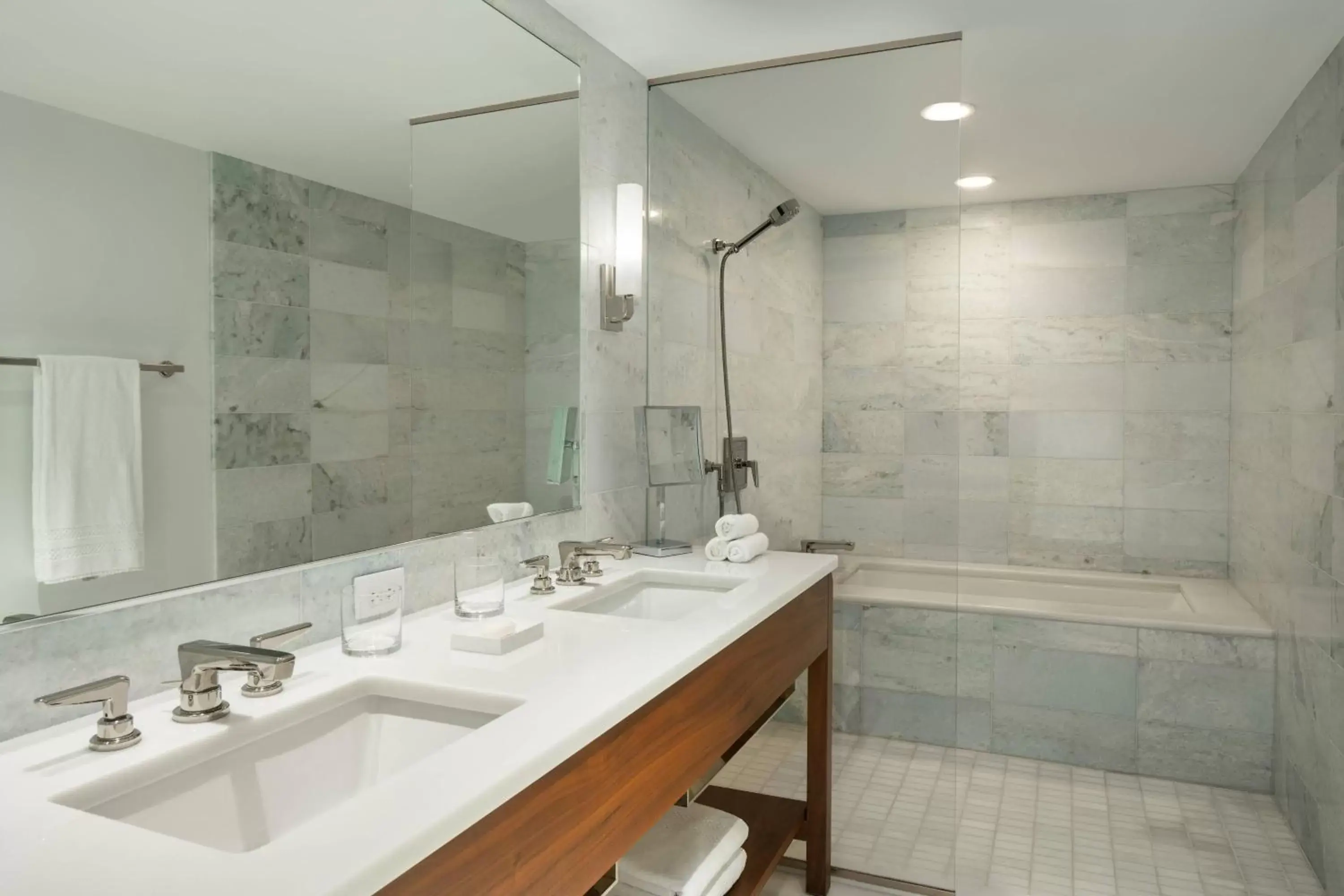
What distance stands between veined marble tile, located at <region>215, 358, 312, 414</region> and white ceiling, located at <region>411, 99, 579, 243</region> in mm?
486

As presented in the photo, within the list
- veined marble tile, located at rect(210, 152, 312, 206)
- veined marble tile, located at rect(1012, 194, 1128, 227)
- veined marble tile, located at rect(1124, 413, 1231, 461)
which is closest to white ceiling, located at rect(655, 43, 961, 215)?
veined marble tile, located at rect(210, 152, 312, 206)

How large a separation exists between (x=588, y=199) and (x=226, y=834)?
1762mm

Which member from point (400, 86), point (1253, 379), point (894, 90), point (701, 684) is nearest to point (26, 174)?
point (400, 86)

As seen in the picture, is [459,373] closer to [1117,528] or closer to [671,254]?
[671,254]

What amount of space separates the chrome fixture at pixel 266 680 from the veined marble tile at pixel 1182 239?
13.5 feet

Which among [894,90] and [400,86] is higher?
[894,90]

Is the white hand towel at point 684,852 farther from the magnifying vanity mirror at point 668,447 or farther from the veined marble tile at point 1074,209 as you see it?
the veined marble tile at point 1074,209

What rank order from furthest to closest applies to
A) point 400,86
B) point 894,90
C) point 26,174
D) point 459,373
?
point 894,90, point 459,373, point 400,86, point 26,174

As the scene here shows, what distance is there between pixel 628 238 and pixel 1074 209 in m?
2.67

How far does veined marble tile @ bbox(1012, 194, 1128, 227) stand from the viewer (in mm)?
4223

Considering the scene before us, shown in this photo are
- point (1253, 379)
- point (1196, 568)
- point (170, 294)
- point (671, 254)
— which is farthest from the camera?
point (1196, 568)

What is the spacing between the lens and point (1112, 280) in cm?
429

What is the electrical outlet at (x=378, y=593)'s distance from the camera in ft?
4.91

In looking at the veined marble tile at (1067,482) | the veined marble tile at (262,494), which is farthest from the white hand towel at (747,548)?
the veined marble tile at (1067,482)
